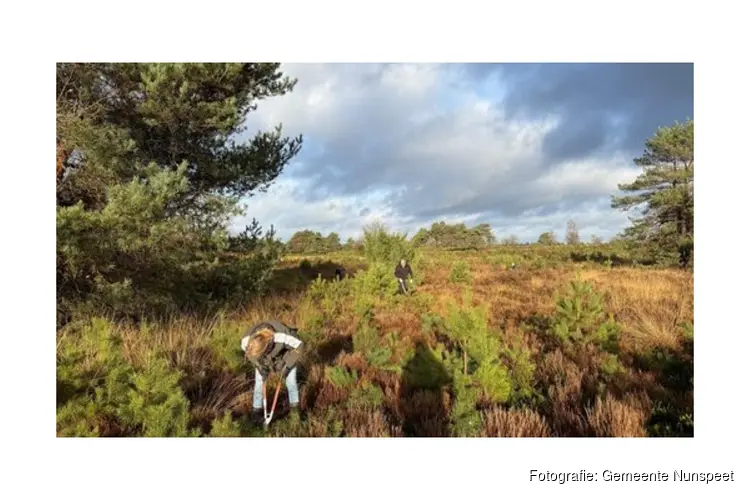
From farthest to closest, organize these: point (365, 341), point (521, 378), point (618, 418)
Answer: point (365, 341) → point (521, 378) → point (618, 418)

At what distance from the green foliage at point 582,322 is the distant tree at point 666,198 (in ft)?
31.2

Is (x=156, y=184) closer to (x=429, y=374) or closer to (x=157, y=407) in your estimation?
(x=157, y=407)

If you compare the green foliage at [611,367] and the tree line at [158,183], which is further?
the tree line at [158,183]

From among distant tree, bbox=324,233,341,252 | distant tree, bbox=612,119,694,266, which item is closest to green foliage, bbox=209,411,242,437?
distant tree, bbox=612,119,694,266

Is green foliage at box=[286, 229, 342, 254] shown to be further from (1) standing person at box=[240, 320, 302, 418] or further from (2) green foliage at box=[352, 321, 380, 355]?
(1) standing person at box=[240, 320, 302, 418]

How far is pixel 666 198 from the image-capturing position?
1248 cm

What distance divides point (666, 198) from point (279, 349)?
1381 cm

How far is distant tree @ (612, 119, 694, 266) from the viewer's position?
40.5 ft

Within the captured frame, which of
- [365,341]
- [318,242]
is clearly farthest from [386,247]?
[318,242]

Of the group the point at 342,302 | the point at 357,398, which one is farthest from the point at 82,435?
the point at 342,302

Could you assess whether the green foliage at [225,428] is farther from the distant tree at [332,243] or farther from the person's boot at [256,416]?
the distant tree at [332,243]

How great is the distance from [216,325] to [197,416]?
9.68 ft

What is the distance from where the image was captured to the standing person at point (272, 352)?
316cm

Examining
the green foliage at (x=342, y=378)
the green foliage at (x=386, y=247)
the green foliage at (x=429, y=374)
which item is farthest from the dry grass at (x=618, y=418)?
the green foliage at (x=386, y=247)
